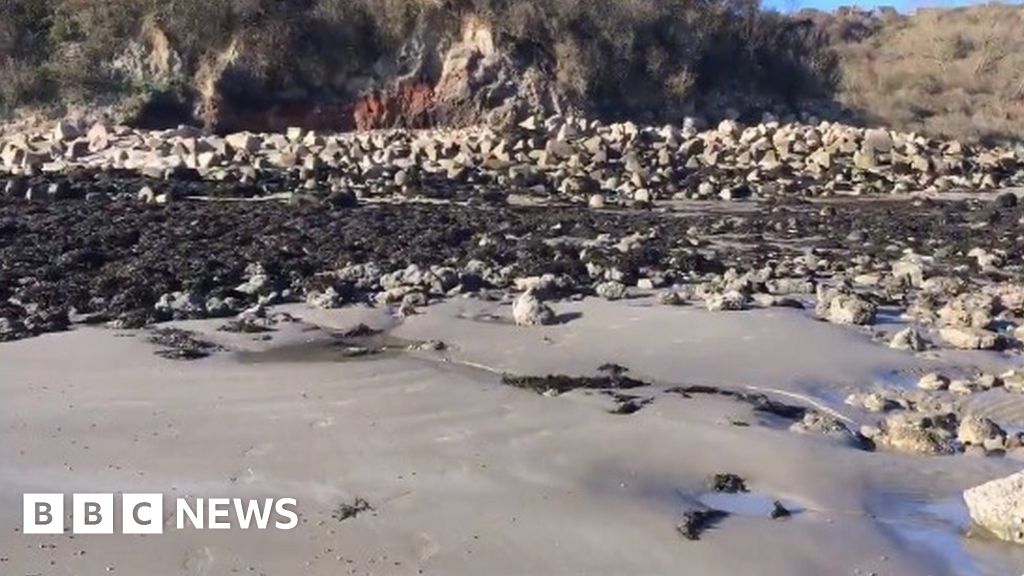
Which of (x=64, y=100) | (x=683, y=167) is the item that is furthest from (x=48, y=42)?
(x=683, y=167)

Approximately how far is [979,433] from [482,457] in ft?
8.42

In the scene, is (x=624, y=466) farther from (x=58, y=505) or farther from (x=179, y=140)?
(x=179, y=140)

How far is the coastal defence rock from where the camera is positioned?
18.3 ft

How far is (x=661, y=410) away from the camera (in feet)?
24.6

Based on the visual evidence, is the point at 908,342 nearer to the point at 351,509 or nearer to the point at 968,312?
the point at 968,312

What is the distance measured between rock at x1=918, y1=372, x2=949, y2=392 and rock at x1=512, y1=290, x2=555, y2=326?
2626 millimetres

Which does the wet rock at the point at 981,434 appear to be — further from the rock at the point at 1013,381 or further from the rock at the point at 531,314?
the rock at the point at 531,314

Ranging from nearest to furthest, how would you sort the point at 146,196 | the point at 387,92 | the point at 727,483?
the point at 727,483, the point at 146,196, the point at 387,92

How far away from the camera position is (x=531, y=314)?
9.74 m

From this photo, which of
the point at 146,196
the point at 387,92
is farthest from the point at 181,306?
the point at 387,92

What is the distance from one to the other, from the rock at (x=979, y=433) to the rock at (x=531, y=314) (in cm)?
330

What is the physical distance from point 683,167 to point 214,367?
1606cm

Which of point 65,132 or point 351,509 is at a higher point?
point 351,509

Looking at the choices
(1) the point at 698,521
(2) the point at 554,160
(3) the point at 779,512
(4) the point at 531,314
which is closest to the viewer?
(1) the point at 698,521
